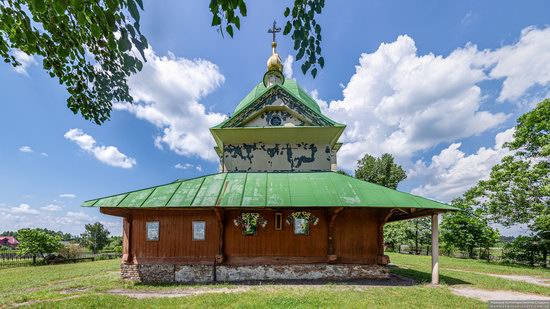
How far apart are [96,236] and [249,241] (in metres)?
47.2

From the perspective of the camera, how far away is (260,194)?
1075 cm

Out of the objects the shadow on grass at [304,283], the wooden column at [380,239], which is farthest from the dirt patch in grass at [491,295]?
the wooden column at [380,239]

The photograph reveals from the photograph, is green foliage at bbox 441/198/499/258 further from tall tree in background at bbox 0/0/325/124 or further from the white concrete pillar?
tall tree in background at bbox 0/0/325/124

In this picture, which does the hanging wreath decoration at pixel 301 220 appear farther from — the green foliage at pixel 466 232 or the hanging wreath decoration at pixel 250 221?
the green foliage at pixel 466 232

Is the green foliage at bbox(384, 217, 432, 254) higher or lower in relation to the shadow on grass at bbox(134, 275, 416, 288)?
lower

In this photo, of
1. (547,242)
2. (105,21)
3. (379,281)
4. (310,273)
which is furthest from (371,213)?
(547,242)

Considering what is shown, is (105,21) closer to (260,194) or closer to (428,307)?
(260,194)

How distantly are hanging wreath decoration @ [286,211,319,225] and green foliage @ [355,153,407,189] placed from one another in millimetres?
30240

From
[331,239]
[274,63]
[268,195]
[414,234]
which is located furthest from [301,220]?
[414,234]

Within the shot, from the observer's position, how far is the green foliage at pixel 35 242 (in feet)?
85.3

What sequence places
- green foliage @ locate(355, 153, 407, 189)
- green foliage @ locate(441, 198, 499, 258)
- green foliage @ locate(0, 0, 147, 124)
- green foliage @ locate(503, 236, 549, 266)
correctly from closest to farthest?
green foliage @ locate(0, 0, 147, 124) < green foliage @ locate(503, 236, 549, 266) < green foliage @ locate(441, 198, 499, 258) < green foliage @ locate(355, 153, 407, 189)

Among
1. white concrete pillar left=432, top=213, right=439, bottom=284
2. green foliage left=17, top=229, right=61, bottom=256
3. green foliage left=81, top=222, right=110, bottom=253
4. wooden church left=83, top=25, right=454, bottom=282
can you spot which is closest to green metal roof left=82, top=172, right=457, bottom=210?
wooden church left=83, top=25, right=454, bottom=282

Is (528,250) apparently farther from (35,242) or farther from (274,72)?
(35,242)

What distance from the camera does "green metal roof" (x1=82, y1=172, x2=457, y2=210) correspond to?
10.2m
